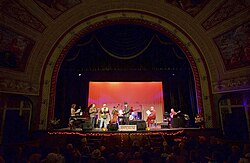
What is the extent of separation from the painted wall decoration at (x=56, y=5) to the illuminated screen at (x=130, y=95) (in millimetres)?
5006

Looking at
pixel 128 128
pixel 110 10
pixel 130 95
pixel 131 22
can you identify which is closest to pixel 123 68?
pixel 130 95

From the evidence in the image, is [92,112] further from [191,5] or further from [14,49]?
[191,5]

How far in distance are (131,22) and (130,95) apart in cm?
498

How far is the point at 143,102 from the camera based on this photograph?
11289 mm

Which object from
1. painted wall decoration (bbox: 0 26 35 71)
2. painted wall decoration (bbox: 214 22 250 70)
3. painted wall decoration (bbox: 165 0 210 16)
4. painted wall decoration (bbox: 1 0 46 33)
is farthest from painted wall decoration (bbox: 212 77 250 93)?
painted wall decoration (bbox: 0 26 35 71)

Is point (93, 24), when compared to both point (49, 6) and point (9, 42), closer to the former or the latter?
point (49, 6)

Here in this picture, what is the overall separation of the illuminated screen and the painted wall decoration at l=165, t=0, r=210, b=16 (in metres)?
5.07

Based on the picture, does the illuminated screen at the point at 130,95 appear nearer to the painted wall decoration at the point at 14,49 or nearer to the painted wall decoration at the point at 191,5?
the painted wall decoration at the point at 14,49

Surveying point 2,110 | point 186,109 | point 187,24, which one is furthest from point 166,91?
point 2,110

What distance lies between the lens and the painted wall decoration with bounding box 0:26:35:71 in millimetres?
6760

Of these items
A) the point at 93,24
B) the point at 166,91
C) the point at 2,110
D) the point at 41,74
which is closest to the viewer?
the point at 2,110

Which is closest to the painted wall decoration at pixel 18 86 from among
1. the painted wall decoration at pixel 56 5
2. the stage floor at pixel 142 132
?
the stage floor at pixel 142 132

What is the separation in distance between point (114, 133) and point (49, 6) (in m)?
6.72

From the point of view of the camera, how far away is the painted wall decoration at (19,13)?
6328 millimetres
